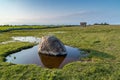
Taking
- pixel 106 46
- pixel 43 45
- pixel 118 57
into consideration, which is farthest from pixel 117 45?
pixel 43 45

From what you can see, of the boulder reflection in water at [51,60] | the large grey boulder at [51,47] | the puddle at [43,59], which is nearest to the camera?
the boulder reflection in water at [51,60]

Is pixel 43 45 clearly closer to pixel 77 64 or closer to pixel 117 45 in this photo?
pixel 77 64

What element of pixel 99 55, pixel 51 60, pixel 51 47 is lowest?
pixel 51 60

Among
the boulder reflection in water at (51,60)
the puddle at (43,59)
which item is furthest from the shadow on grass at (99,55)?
the boulder reflection in water at (51,60)

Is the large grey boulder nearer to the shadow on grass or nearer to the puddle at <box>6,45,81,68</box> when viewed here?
the puddle at <box>6,45,81,68</box>

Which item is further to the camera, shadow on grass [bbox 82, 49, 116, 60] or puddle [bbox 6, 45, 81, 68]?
shadow on grass [bbox 82, 49, 116, 60]

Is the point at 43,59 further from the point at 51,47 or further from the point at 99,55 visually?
the point at 99,55

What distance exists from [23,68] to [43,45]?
6890mm

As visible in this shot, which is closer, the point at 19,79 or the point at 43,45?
the point at 19,79

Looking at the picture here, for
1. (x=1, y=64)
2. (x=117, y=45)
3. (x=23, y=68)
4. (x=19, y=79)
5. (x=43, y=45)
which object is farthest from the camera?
(x=117, y=45)

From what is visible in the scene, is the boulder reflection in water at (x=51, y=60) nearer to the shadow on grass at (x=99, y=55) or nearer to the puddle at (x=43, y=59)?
the puddle at (x=43, y=59)

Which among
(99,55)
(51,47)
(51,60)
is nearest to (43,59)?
(51,60)

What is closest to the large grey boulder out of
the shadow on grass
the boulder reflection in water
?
the boulder reflection in water

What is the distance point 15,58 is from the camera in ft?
73.2
